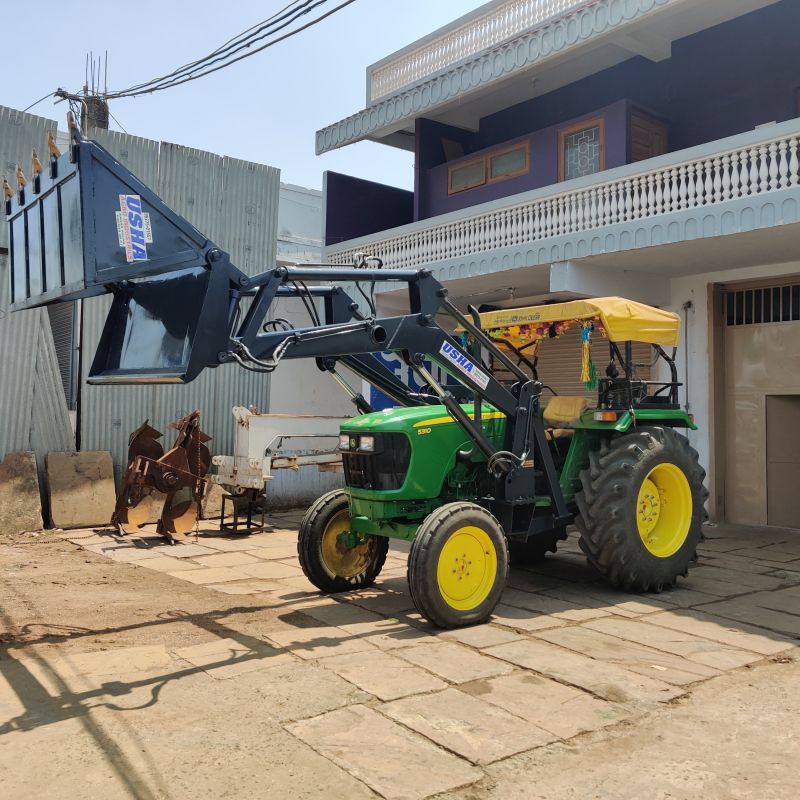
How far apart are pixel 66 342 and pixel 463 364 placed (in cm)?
836

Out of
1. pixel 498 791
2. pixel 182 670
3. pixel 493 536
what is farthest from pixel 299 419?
pixel 498 791

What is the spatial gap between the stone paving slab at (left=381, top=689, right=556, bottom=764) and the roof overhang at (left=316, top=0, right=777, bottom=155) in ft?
30.7

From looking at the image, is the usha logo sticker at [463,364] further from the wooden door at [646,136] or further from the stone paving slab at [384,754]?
the wooden door at [646,136]

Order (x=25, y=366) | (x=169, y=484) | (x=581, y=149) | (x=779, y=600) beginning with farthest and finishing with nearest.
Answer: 1. (x=581, y=149)
2. (x=25, y=366)
3. (x=169, y=484)
4. (x=779, y=600)

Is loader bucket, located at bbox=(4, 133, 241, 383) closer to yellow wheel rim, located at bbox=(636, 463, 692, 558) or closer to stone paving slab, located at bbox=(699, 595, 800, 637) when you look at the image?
yellow wheel rim, located at bbox=(636, 463, 692, 558)

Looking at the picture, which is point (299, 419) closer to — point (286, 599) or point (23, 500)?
point (23, 500)

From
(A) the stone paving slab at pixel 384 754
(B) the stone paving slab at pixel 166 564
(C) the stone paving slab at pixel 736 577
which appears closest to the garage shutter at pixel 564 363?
(C) the stone paving slab at pixel 736 577

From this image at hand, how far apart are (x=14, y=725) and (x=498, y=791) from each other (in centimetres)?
248

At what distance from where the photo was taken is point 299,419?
11250 mm

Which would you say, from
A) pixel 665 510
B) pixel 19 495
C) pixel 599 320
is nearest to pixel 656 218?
pixel 599 320

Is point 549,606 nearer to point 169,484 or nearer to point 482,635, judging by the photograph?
point 482,635

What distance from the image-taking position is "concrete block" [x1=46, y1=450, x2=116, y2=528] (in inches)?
436

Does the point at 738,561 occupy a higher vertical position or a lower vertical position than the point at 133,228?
lower

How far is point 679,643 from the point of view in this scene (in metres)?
5.54
